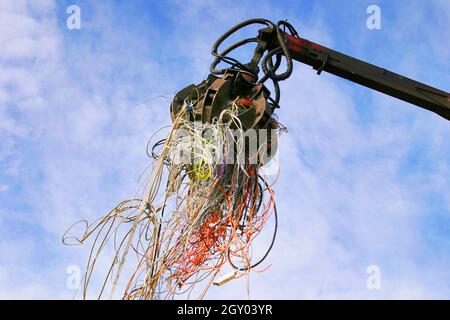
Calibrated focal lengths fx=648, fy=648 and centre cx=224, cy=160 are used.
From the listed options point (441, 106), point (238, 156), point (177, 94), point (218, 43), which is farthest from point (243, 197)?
point (441, 106)

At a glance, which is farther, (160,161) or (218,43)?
(218,43)

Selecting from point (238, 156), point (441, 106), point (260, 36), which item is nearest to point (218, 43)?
point (260, 36)

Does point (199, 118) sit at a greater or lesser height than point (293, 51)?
lesser

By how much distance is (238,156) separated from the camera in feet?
20.4

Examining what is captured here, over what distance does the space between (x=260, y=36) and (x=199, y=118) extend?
4.96ft

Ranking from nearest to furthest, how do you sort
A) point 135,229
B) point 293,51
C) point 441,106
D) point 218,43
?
1. point 135,229
2. point 218,43
3. point 293,51
4. point 441,106

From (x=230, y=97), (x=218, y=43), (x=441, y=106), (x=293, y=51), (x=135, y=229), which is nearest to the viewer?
(x=135, y=229)

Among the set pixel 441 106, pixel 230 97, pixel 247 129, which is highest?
pixel 441 106

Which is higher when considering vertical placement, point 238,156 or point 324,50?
point 324,50

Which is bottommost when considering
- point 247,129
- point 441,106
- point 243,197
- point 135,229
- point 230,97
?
point 135,229

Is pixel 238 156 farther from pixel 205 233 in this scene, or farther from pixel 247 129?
pixel 205 233

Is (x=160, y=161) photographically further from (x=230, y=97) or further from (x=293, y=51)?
(x=293, y=51)

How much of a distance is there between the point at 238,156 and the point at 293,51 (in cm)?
204

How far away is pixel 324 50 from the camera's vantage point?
788cm
